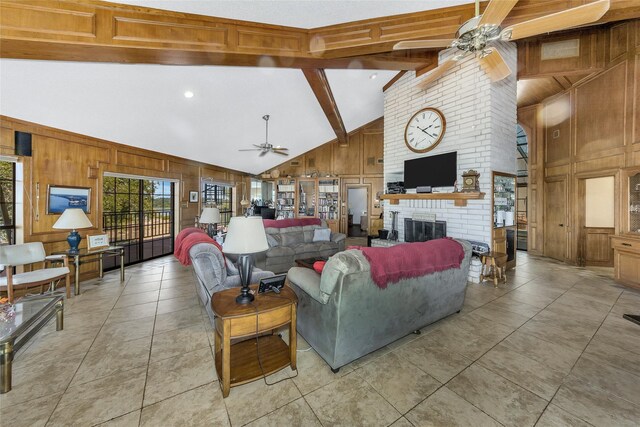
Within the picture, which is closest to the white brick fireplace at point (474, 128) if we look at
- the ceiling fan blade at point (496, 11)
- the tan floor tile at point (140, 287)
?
the ceiling fan blade at point (496, 11)

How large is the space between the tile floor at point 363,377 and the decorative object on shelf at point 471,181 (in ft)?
5.76

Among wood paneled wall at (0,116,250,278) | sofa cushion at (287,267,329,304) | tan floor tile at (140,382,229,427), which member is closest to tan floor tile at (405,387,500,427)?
sofa cushion at (287,267,329,304)

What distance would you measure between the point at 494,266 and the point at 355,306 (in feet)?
9.81

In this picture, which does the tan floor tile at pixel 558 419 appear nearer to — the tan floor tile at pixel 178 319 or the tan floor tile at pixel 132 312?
the tan floor tile at pixel 178 319

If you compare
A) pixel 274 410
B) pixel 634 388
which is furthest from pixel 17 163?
pixel 634 388

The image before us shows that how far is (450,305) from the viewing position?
101 inches

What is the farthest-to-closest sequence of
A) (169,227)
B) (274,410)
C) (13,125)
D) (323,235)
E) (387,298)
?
(169,227) → (323,235) → (13,125) → (387,298) → (274,410)

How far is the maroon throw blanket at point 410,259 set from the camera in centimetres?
189

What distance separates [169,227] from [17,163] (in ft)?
9.33

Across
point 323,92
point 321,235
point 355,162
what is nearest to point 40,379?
point 321,235

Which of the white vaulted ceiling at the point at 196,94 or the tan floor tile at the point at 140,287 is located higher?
the white vaulted ceiling at the point at 196,94

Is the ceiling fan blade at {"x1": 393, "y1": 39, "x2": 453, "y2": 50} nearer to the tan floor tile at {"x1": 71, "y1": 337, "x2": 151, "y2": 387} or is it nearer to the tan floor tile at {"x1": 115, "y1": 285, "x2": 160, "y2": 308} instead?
the tan floor tile at {"x1": 71, "y1": 337, "x2": 151, "y2": 387}

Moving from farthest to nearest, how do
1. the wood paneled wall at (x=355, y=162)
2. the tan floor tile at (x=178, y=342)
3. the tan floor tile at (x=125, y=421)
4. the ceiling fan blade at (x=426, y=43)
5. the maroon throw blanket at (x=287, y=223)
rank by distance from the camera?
the wood paneled wall at (x=355, y=162), the maroon throw blanket at (x=287, y=223), the ceiling fan blade at (x=426, y=43), the tan floor tile at (x=178, y=342), the tan floor tile at (x=125, y=421)

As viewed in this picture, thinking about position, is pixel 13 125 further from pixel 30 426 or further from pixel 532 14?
pixel 532 14
